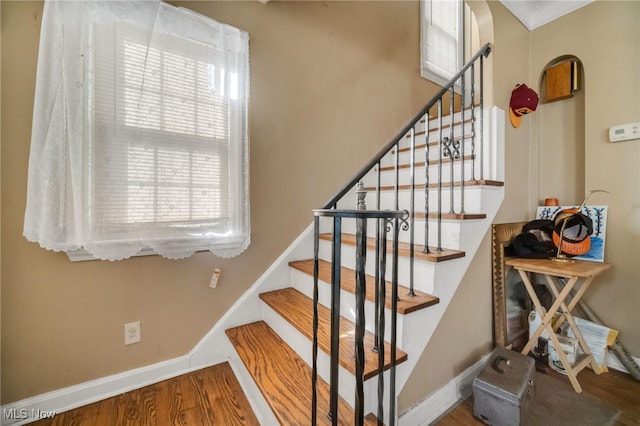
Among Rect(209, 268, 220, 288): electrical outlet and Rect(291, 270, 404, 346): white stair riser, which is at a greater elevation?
Rect(209, 268, 220, 288): electrical outlet

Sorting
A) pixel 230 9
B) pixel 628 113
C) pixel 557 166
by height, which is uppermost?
pixel 230 9

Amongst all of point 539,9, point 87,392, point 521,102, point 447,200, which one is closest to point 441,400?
point 447,200

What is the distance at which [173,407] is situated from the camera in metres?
1.36

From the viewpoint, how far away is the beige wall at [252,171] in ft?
4.12

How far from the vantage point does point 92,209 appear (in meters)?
1.32

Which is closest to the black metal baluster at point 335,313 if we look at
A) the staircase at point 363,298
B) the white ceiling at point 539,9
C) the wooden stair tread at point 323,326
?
the staircase at point 363,298

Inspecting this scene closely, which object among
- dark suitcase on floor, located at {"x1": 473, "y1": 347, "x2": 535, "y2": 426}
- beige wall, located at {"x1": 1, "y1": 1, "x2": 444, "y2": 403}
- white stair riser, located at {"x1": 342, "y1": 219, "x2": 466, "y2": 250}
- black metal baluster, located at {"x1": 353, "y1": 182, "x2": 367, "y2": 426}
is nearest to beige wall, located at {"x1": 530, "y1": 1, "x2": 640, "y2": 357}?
dark suitcase on floor, located at {"x1": 473, "y1": 347, "x2": 535, "y2": 426}

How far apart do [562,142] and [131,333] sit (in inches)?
143

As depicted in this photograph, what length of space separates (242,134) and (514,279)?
7.85 ft

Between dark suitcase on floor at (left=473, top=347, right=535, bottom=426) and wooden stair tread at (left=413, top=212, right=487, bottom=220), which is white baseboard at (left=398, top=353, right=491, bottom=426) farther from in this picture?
wooden stair tread at (left=413, top=212, right=487, bottom=220)

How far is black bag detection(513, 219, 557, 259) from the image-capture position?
1.92 metres

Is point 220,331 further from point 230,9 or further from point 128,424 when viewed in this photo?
point 230,9

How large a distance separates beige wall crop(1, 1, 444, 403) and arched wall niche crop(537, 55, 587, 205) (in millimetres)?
1148

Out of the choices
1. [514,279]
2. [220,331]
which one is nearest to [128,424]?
[220,331]
